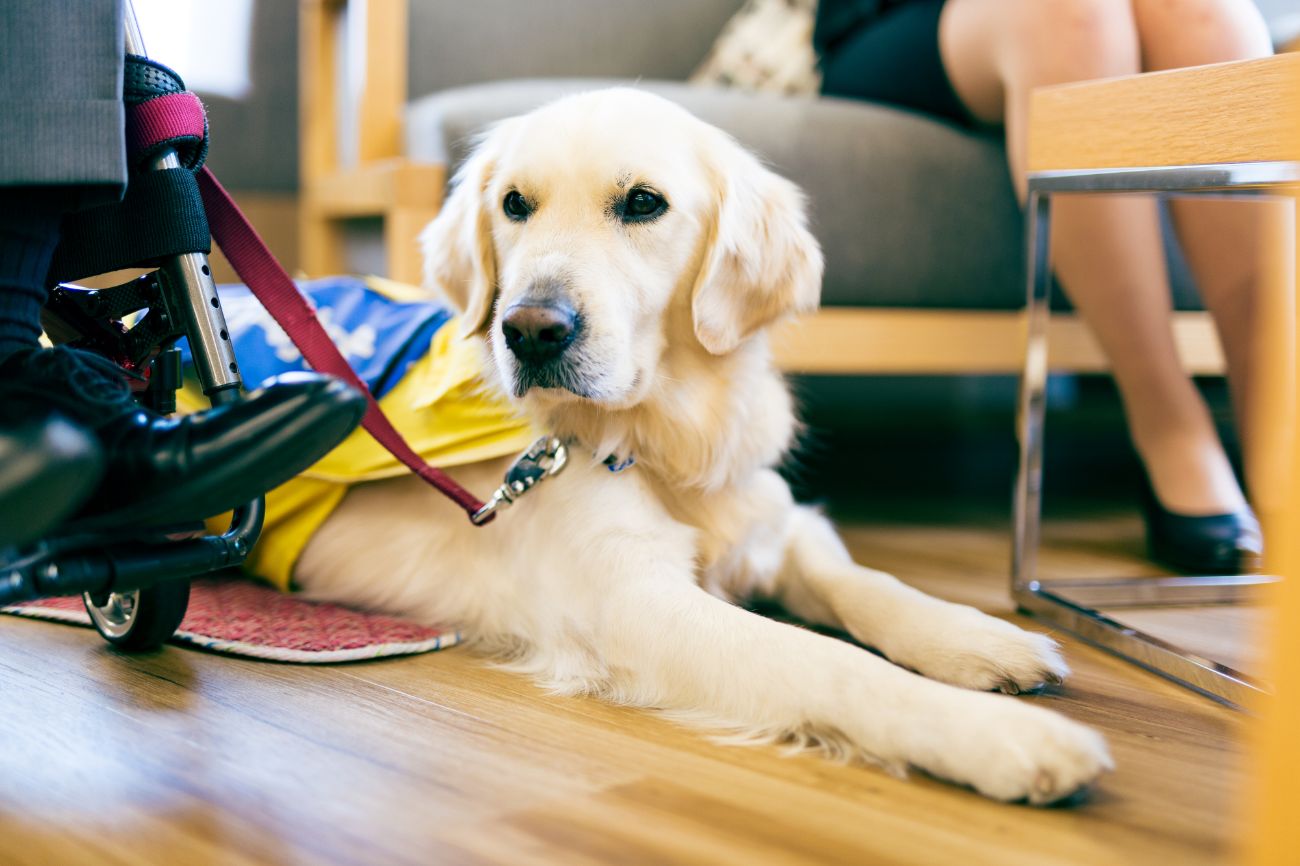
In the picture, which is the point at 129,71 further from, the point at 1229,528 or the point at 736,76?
the point at 736,76

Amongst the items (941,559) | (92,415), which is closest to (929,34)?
(941,559)

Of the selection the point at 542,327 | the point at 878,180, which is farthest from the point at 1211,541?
the point at 542,327

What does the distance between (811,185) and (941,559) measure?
0.77 m

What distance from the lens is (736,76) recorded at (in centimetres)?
281

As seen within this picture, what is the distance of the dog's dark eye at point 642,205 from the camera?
1.37 m

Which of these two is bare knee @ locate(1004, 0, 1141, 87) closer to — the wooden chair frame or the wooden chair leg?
the wooden chair frame

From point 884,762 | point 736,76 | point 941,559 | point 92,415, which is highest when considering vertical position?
point 736,76

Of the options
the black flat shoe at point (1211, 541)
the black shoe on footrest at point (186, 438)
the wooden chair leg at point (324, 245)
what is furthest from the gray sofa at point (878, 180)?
the black shoe on footrest at point (186, 438)

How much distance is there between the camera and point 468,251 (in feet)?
5.13

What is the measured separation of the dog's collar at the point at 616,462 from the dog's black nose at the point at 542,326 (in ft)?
0.66

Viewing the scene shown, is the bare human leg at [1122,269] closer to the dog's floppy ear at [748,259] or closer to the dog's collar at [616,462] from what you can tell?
the dog's floppy ear at [748,259]

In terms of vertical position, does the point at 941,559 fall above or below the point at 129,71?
below

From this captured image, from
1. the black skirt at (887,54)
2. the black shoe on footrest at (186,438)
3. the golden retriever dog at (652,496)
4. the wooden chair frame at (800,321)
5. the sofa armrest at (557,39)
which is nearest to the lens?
the black shoe on footrest at (186,438)

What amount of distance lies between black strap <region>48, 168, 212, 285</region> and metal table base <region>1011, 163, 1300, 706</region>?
1073 millimetres
